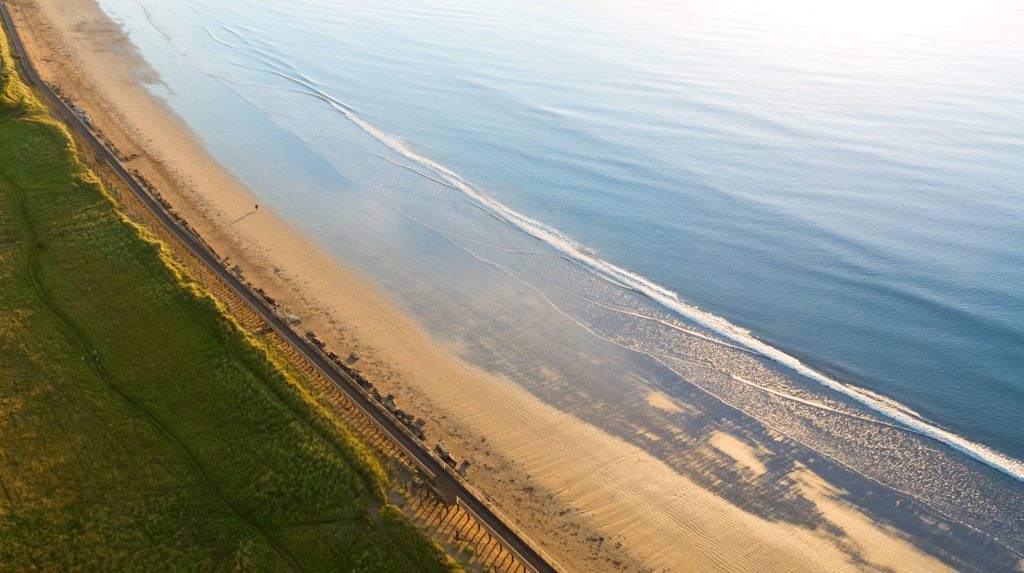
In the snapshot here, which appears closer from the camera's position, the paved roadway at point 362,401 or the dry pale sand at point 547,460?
the paved roadway at point 362,401

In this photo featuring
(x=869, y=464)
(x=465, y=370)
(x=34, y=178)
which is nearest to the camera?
(x=869, y=464)

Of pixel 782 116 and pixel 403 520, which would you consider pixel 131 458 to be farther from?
pixel 782 116

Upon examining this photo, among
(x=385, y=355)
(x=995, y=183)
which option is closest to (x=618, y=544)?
(x=385, y=355)

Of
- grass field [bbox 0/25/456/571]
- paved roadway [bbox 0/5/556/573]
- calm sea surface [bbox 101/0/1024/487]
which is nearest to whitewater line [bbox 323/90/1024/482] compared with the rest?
calm sea surface [bbox 101/0/1024/487]

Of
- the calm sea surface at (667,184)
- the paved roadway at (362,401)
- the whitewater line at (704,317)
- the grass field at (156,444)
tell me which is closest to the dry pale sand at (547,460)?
the paved roadway at (362,401)

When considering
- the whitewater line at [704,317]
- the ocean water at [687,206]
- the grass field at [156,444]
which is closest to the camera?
the grass field at [156,444]

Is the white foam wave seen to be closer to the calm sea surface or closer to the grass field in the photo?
the calm sea surface

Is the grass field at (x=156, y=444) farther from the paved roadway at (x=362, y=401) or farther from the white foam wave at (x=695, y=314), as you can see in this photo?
the white foam wave at (x=695, y=314)
